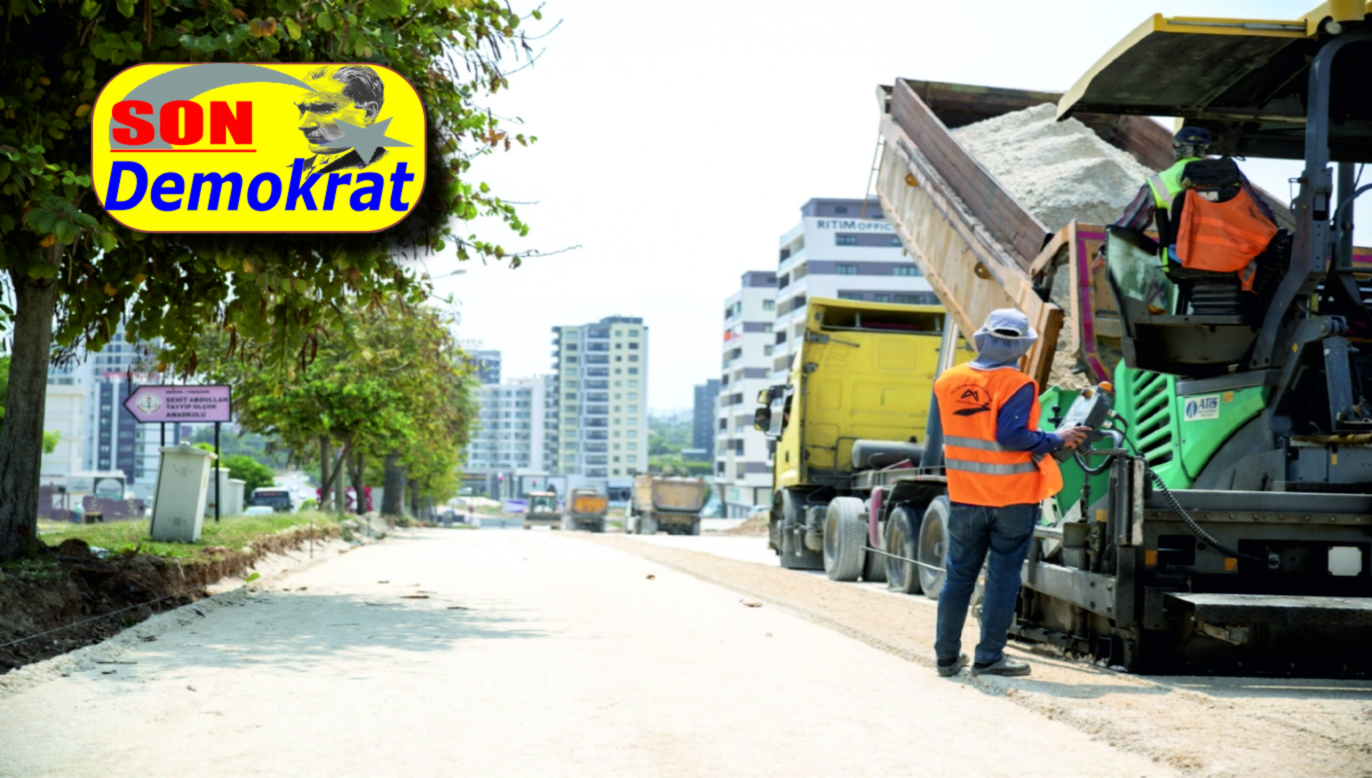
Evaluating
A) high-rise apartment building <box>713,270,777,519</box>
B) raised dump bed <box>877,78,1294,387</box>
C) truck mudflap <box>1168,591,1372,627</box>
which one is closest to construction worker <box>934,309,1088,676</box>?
truck mudflap <box>1168,591,1372,627</box>

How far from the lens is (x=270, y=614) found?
9.86 m

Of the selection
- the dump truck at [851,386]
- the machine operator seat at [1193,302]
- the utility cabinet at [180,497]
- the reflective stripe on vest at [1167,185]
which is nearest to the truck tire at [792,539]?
the dump truck at [851,386]

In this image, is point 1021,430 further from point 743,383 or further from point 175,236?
point 743,383

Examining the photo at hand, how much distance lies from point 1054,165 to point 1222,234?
4739 mm

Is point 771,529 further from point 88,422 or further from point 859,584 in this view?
point 88,422

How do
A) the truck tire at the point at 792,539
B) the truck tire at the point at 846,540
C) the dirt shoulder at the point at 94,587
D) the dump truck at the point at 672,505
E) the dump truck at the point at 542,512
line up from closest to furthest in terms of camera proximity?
the dirt shoulder at the point at 94,587
the truck tire at the point at 846,540
the truck tire at the point at 792,539
the dump truck at the point at 672,505
the dump truck at the point at 542,512

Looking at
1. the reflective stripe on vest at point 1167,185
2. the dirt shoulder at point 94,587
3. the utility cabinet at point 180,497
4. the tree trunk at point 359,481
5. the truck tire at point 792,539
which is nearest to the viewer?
the reflective stripe on vest at point 1167,185

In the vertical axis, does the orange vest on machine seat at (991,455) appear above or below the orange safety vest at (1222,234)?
below

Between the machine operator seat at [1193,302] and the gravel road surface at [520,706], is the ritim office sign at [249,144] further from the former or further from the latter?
the machine operator seat at [1193,302]

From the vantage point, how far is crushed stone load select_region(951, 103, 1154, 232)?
1102cm

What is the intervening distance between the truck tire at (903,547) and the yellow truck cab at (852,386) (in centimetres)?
286

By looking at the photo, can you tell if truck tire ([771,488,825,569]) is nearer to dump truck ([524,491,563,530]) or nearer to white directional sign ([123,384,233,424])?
white directional sign ([123,384,233,424])

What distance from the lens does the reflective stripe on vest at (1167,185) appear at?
714 cm

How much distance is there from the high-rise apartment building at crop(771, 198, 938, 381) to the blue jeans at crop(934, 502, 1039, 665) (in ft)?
313
